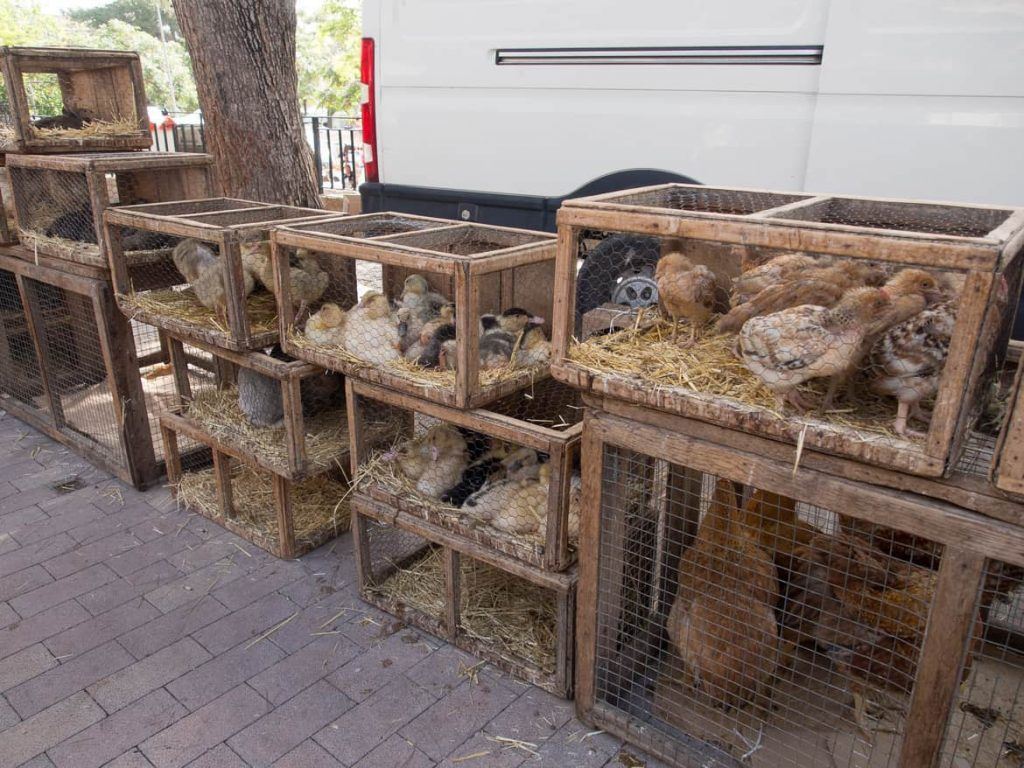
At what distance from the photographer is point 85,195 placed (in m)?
4.18

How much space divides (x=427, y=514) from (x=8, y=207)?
11.1 ft

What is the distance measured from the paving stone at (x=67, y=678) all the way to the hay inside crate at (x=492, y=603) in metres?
0.99

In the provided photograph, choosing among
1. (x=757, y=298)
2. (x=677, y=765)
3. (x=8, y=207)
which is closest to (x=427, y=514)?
(x=677, y=765)

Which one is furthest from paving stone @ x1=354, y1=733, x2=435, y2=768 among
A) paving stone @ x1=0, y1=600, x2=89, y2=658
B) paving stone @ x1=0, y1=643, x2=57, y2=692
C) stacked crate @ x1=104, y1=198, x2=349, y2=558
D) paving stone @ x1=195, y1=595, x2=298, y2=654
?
paving stone @ x1=0, y1=600, x2=89, y2=658

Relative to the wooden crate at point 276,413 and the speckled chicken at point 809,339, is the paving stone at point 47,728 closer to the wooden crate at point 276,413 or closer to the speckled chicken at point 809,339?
the wooden crate at point 276,413

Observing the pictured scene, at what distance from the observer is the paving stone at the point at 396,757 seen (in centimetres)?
241

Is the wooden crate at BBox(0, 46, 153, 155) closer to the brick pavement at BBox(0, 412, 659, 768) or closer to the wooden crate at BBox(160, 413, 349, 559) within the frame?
the wooden crate at BBox(160, 413, 349, 559)

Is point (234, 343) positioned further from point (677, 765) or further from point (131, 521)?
point (677, 765)

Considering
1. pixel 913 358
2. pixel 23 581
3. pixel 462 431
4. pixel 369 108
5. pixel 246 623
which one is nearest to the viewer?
pixel 913 358

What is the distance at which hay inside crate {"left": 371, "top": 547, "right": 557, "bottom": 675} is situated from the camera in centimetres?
285

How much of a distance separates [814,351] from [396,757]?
5.89 feet

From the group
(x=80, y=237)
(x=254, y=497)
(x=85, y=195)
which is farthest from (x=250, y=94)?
(x=254, y=497)

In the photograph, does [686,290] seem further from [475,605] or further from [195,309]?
[195,309]

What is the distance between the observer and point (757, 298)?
2049 millimetres
